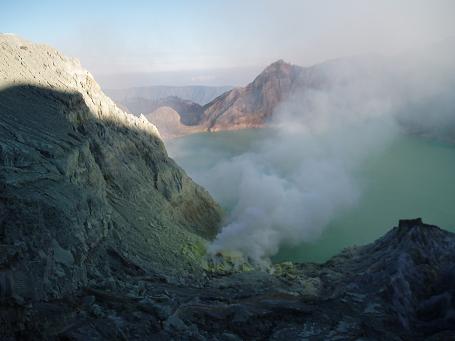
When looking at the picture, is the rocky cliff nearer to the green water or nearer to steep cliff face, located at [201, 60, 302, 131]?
the green water

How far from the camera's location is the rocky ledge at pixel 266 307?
6.90 m

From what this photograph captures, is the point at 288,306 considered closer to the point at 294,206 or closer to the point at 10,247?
the point at 10,247

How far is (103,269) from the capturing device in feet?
30.9

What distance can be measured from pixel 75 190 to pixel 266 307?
588 cm

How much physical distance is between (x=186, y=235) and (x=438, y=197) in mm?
28611

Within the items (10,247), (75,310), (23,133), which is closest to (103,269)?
(75,310)

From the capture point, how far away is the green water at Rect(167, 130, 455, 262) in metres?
28.6

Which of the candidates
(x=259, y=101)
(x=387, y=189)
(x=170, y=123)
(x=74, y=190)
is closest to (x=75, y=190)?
(x=74, y=190)

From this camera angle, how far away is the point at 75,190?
9992mm

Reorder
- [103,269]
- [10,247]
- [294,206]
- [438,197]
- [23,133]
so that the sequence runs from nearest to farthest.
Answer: [10,247] < [103,269] < [23,133] < [294,206] < [438,197]

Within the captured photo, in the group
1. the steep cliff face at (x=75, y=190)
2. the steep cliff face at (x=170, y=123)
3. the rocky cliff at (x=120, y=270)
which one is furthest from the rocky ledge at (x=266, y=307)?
the steep cliff face at (x=170, y=123)

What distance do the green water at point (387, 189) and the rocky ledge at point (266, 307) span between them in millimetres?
14091

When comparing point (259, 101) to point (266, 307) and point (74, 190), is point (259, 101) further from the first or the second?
point (266, 307)


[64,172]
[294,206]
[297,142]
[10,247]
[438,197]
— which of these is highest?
[297,142]
